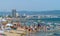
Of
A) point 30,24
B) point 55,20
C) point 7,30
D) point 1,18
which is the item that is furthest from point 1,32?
point 55,20

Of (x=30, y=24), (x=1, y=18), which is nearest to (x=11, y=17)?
(x=1, y=18)

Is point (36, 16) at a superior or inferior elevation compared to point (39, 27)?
superior

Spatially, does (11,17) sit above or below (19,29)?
above

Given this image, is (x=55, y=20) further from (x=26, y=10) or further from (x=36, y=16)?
(x=26, y=10)

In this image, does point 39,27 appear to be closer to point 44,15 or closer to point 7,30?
point 44,15

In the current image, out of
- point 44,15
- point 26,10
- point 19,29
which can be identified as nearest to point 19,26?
point 19,29

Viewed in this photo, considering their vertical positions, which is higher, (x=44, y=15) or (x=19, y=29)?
(x=44, y=15)

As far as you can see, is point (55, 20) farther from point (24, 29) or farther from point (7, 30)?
point (7, 30)
